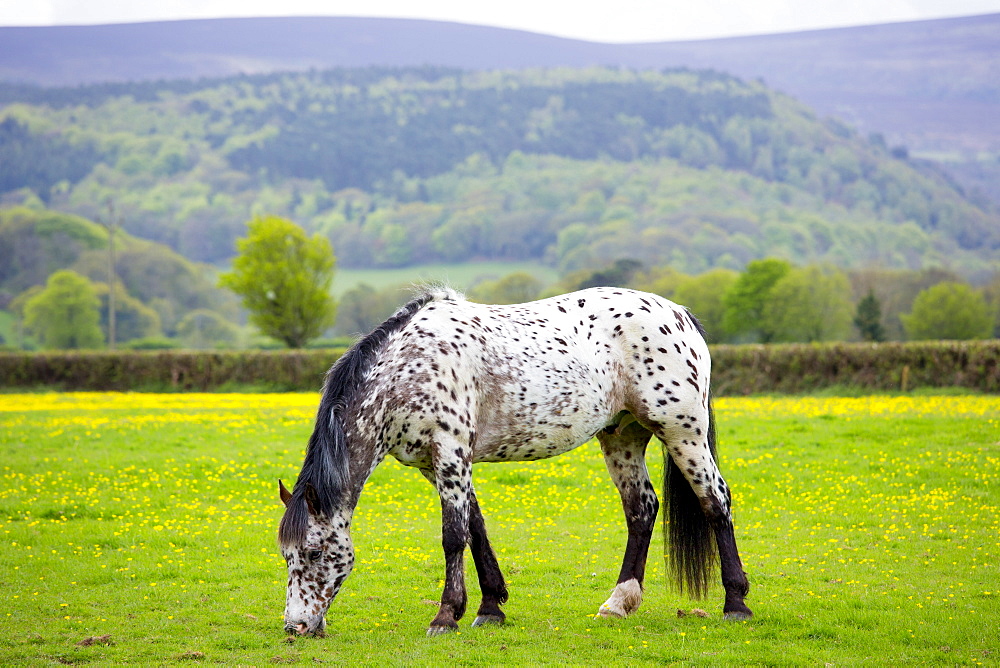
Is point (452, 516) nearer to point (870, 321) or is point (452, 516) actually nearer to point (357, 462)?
point (357, 462)

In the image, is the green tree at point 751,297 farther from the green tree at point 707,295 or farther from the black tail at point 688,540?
the black tail at point 688,540

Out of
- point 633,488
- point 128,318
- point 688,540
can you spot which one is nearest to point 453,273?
point 128,318

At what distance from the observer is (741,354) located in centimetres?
2966

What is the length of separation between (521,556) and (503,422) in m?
2.86

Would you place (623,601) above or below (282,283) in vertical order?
above

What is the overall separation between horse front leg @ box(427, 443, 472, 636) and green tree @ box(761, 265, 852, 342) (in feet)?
201

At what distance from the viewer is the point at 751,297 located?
71.9 metres

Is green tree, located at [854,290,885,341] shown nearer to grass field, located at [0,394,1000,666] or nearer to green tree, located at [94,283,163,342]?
grass field, located at [0,394,1000,666]

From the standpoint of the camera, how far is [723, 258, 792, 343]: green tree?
71.6 metres

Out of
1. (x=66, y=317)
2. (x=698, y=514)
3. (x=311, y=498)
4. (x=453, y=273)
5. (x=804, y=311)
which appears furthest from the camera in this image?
(x=453, y=273)

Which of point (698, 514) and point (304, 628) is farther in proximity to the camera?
point (698, 514)

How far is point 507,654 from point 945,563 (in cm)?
474

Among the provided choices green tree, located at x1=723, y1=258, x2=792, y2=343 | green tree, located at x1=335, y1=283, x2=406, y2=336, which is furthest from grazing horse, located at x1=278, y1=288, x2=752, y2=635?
green tree, located at x1=335, y1=283, x2=406, y2=336

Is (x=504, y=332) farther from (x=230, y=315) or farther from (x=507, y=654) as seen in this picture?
(x=230, y=315)
